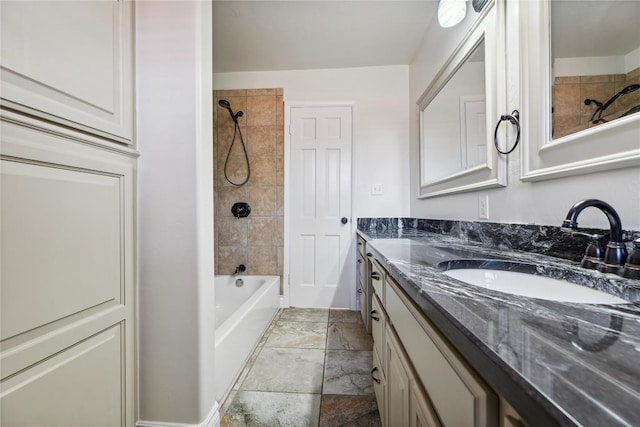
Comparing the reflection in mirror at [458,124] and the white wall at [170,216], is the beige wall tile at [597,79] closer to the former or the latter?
the reflection in mirror at [458,124]

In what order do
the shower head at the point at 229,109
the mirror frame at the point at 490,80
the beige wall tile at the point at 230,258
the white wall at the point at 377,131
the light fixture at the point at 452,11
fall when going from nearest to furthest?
1. the mirror frame at the point at 490,80
2. the light fixture at the point at 452,11
3. the shower head at the point at 229,109
4. the white wall at the point at 377,131
5. the beige wall tile at the point at 230,258

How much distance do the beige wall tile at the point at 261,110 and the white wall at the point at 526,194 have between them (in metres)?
1.47

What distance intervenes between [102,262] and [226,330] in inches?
29.4

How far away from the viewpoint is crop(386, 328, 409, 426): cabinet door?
2.26 feet

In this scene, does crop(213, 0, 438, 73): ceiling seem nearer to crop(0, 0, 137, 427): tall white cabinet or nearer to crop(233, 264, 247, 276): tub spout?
crop(0, 0, 137, 427): tall white cabinet

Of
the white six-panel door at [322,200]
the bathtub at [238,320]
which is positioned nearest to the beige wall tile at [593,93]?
the bathtub at [238,320]

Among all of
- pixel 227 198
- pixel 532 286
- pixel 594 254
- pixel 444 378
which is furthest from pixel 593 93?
pixel 227 198

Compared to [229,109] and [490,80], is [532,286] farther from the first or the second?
[229,109]

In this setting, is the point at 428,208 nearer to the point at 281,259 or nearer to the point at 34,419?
the point at 281,259

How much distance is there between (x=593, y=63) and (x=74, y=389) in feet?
6.16

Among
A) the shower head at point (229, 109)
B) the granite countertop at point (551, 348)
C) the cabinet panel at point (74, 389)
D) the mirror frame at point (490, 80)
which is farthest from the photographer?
the shower head at point (229, 109)

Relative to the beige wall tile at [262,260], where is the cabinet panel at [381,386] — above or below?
below

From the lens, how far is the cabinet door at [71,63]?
606mm

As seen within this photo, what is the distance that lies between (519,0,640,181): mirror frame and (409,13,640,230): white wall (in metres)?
0.04
